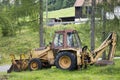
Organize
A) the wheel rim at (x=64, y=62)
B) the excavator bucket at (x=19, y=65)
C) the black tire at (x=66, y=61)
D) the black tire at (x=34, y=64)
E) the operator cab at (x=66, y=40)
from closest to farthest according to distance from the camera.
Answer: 1. the black tire at (x=66, y=61)
2. the wheel rim at (x=64, y=62)
3. the operator cab at (x=66, y=40)
4. the black tire at (x=34, y=64)
5. the excavator bucket at (x=19, y=65)

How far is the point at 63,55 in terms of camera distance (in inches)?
947

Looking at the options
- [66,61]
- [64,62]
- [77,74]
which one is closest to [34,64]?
[64,62]

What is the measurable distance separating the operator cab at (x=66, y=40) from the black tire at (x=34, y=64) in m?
1.28

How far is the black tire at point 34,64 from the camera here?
995 inches

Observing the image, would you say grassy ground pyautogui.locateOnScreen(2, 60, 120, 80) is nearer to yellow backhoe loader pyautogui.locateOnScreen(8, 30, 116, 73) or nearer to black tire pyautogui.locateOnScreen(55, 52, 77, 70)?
black tire pyautogui.locateOnScreen(55, 52, 77, 70)

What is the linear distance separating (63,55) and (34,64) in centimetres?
224

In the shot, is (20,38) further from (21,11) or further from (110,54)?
(110,54)

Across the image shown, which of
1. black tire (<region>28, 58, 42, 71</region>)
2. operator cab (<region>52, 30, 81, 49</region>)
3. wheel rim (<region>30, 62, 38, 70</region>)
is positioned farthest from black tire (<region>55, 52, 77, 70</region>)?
wheel rim (<region>30, 62, 38, 70</region>)

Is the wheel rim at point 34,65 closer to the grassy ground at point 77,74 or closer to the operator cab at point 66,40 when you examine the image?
the operator cab at point 66,40

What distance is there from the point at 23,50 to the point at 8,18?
33.4ft

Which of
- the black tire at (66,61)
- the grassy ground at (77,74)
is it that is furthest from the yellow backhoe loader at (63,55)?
the grassy ground at (77,74)

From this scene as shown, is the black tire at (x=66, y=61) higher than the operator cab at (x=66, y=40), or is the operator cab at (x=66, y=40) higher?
the operator cab at (x=66, y=40)

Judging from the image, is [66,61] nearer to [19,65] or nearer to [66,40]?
[66,40]

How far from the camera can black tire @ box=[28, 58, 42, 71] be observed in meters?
25.3
